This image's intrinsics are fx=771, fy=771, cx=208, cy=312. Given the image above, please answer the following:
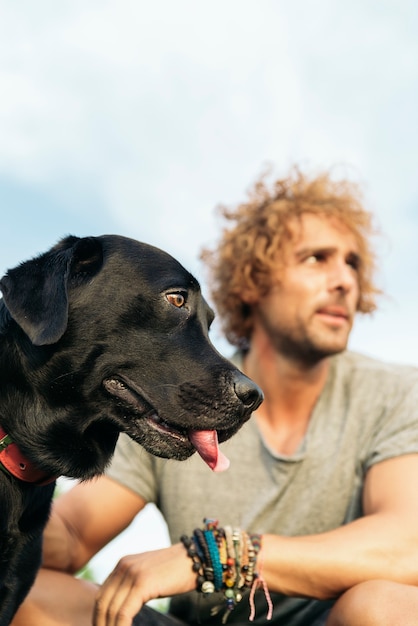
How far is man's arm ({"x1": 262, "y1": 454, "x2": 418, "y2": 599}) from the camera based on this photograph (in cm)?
267

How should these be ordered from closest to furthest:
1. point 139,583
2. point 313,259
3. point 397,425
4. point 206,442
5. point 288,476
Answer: point 206,442 → point 139,583 → point 397,425 → point 288,476 → point 313,259

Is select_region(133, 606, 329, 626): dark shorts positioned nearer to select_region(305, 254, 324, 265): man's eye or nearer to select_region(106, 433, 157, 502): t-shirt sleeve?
select_region(106, 433, 157, 502): t-shirt sleeve

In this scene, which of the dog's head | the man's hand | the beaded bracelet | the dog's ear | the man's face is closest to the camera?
the dog's ear

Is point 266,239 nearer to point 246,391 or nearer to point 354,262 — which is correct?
point 354,262

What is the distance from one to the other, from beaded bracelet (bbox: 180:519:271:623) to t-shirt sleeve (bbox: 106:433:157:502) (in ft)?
2.67

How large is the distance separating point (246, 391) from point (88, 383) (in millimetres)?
468

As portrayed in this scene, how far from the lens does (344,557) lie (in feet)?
8.79

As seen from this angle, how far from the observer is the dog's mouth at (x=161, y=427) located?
2279 mm

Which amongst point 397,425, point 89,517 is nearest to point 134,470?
point 89,517

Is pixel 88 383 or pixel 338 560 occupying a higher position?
pixel 88 383

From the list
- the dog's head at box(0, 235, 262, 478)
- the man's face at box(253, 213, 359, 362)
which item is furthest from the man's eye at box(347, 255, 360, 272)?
the dog's head at box(0, 235, 262, 478)

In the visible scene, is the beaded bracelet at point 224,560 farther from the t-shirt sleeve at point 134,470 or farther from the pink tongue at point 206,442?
the t-shirt sleeve at point 134,470

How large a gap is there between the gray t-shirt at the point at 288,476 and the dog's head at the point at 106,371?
3.73 feet

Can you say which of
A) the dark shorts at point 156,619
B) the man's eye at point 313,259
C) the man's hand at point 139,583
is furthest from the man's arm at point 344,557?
the man's eye at point 313,259
